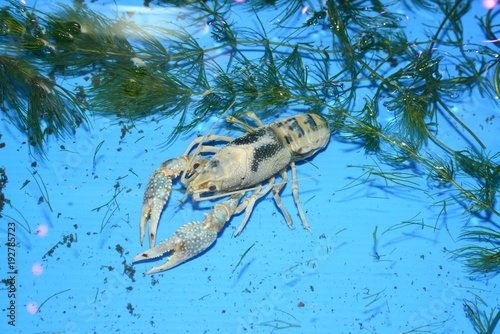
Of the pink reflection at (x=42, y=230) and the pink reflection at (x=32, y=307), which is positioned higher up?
the pink reflection at (x=42, y=230)

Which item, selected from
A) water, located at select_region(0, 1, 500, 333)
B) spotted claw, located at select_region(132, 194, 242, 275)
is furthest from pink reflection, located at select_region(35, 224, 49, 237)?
spotted claw, located at select_region(132, 194, 242, 275)

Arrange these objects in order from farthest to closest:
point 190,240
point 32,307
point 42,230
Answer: point 42,230 → point 32,307 → point 190,240

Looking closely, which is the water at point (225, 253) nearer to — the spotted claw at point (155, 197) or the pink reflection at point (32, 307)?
the pink reflection at point (32, 307)

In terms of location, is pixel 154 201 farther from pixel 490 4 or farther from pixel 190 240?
pixel 490 4

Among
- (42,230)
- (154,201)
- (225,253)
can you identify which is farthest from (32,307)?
(225,253)

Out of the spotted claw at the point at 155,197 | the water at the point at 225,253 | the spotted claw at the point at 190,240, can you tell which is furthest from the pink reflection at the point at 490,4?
the spotted claw at the point at 155,197

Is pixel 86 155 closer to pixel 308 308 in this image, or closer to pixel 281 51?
pixel 281 51

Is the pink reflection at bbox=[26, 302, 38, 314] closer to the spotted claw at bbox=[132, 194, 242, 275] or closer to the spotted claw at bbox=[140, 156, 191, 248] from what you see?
the spotted claw at bbox=[132, 194, 242, 275]

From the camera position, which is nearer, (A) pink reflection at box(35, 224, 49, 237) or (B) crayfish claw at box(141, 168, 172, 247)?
(B) crayfish claw at box(141, 168, 172, 247)

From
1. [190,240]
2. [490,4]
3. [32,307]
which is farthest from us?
[490,4]

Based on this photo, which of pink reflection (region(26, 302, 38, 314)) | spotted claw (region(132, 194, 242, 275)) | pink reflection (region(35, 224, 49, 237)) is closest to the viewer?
spotted claw (region(132, 194, 242, 275))
